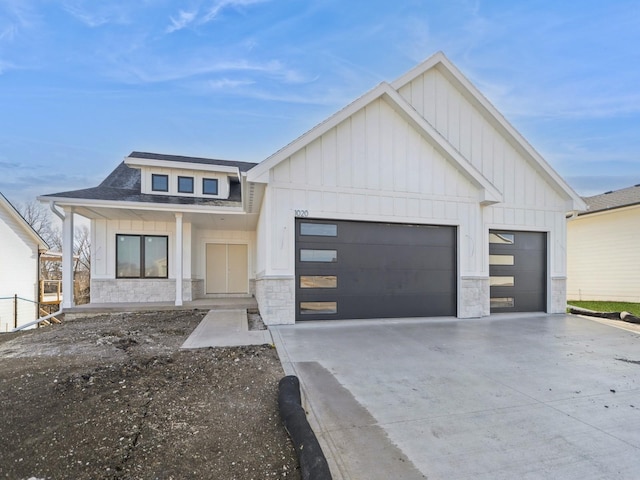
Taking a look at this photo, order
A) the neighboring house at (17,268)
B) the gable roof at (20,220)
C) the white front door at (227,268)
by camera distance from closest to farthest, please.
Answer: the neighboring house at (17,268), the gable roof at (20,220), the white front door at (227,268)

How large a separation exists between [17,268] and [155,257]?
694cm

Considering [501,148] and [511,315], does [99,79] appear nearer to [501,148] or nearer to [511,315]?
[501,148]

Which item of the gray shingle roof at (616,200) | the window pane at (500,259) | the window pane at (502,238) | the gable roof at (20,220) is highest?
the gray shingle roof at (616,200)

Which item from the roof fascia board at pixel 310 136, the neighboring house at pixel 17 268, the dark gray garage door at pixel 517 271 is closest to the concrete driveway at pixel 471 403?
the dark gray garage door at pixel 517 271

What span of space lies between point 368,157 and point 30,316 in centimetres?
1611

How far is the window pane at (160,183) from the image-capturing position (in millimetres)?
11827

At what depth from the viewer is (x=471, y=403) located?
10.7 feet

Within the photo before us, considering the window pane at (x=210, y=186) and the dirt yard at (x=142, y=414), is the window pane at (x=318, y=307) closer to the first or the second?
the dirt yard at (x=142, y=414)

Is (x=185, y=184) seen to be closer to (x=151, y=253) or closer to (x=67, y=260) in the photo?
(x=151, y=253)

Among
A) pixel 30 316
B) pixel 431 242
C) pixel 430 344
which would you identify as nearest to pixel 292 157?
pixel 431 242

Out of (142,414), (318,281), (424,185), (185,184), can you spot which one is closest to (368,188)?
(424,185)

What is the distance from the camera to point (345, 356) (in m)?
4.91

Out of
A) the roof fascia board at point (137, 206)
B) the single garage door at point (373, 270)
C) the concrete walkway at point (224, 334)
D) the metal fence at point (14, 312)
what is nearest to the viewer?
the concrete walkway at point (224, 334)

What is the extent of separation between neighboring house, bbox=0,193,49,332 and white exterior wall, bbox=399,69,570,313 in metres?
16.3
